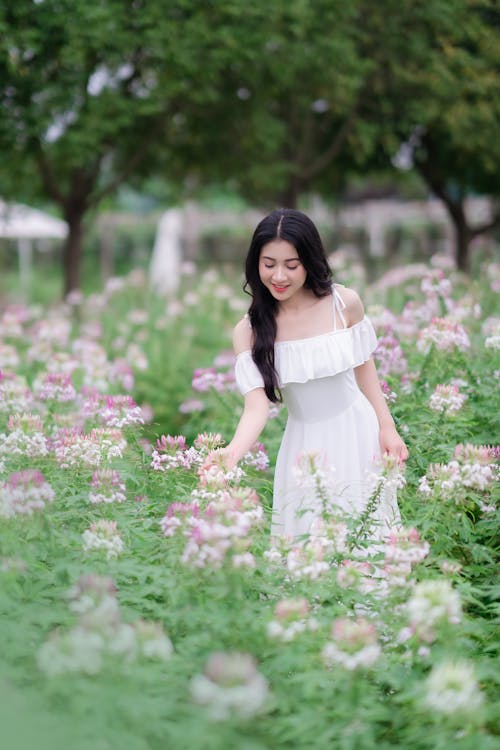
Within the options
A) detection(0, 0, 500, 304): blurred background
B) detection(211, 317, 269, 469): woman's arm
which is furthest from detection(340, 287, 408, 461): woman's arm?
detection(0, 0, 500, 304): blurred background

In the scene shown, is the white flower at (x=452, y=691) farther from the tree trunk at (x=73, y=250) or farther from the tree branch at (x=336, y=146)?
the tree branch at (x=336, y=146)

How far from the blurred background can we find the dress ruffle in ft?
13.5

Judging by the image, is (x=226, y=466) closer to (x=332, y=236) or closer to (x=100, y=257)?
(x=332, y=236)

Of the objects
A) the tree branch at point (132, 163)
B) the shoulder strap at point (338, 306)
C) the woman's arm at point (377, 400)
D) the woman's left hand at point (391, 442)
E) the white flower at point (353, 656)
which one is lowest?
the white flower at point (353, 656)

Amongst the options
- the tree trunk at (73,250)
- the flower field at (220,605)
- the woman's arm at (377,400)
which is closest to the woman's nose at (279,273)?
the woman's arm at (377,400)

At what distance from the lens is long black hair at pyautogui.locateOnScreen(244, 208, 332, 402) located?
11.2 ft

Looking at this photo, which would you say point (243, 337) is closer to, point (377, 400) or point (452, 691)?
point (377, 400)

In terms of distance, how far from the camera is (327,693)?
2346 mm

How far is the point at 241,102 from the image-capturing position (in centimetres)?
1194

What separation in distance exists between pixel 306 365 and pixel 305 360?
2 centimetres

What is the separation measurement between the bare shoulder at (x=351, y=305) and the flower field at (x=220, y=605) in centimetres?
42

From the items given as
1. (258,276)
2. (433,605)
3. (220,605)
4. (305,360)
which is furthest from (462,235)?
(433,605)

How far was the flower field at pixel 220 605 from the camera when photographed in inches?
82.5

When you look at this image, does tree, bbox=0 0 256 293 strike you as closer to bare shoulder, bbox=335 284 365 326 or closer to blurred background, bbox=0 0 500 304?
blurred background, bbox=0 0 500 304
